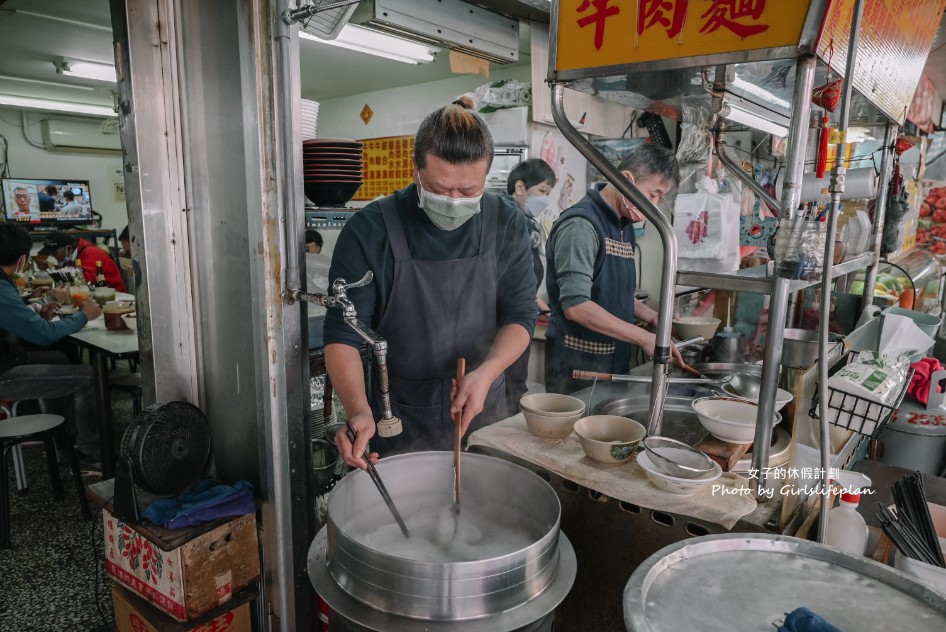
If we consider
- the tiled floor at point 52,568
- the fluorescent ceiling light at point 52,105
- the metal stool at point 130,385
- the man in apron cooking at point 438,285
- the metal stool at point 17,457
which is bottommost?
the tiled floor at point 52,568

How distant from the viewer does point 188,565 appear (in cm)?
210

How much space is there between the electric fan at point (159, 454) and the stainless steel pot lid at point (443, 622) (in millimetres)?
1048

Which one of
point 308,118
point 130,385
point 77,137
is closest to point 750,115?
point 308,118

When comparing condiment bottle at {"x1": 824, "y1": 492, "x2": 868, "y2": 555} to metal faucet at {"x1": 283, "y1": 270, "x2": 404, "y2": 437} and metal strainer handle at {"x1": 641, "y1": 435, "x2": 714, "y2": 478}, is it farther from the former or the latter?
metal faucet at {"x1": 283, "y1": 270, "x2": 404, "y2": 437}

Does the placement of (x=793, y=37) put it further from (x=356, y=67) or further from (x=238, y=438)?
(x=356, y=67)

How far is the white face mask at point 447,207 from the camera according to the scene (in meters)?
2.03

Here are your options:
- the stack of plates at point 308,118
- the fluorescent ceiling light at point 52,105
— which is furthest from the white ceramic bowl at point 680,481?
the fluorescent ceiling light at point 52,105

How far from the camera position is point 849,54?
1.26 metres

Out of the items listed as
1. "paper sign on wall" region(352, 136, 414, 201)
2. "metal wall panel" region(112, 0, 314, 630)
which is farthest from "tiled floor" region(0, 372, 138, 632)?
"paper sign on wall" region(352, 136, 414, 201)

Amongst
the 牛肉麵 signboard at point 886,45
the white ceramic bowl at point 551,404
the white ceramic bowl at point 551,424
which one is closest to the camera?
the 牛肉麵 signboard at point 886,45

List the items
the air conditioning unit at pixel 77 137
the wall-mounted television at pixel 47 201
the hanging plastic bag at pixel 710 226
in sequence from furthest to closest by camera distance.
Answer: the air conditioning unit at pixel 77 137 → the wall-mounted television at pixel 47 201 → the hanging plastic bag at pixel 710 226

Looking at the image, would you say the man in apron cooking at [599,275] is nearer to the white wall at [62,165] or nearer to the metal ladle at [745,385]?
the metal ladle at [745,385]

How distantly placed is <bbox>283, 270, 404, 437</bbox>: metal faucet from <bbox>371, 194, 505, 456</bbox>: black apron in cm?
25

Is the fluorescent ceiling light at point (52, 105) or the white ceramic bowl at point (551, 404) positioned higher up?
the fluorescent ceiling light at point (52, 105)
